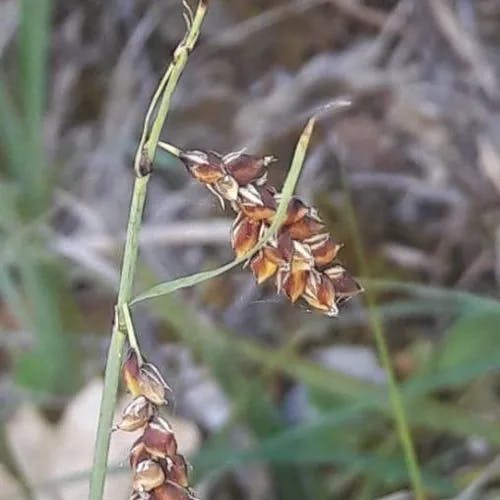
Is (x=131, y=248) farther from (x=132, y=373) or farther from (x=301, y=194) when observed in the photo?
(x=301, y=194)

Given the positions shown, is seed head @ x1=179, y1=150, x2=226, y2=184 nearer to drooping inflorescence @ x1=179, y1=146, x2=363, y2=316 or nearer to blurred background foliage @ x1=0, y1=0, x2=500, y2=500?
drooping inflorescence @ x1=179, y1=146, x2=363, y2=316

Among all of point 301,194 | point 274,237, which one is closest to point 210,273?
point 274,237

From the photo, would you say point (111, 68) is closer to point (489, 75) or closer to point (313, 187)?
point (313, 187)

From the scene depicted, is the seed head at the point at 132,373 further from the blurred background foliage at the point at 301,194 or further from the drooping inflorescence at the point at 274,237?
the blurred background foliage at the point at 301,194

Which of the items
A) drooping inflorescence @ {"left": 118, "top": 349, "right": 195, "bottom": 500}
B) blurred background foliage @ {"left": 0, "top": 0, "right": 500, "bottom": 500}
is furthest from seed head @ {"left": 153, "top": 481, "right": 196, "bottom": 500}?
blurred background foliage @ {"left": 0, "top": 0, "right": 500, "bottom": 500}

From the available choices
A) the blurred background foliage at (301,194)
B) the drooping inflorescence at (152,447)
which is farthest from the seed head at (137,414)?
the blurred background foliage at (301,194)

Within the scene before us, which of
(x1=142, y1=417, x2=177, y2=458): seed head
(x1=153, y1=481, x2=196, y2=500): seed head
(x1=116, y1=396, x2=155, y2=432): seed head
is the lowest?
(x1=153, y1=481, x2=196, y2=500): seed head

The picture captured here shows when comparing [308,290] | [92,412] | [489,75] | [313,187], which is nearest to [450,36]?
[489,75]
